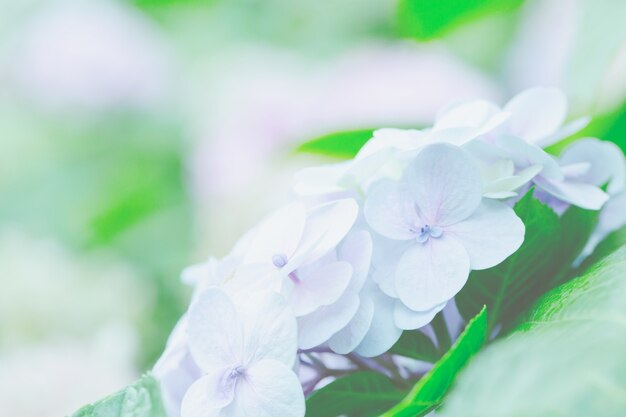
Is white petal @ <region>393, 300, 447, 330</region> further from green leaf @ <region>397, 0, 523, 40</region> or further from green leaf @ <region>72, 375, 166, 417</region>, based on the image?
green leaf @ <region>397, 0, 523, 40</region>

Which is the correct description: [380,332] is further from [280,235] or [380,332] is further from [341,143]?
[341,143]

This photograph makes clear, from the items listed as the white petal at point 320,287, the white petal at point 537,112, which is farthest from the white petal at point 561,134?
the white petal at point 320,287

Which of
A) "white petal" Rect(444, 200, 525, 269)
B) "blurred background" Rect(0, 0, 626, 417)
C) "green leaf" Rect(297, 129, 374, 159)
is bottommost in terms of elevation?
"white petal" Rect(444, 200, 525, 269)

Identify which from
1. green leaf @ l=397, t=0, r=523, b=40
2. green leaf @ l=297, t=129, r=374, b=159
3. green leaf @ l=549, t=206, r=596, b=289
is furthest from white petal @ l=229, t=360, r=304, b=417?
green leaf @ l=397, t=0, r=523, b=40

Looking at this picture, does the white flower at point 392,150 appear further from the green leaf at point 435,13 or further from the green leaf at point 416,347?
the green leaf at point 435,13

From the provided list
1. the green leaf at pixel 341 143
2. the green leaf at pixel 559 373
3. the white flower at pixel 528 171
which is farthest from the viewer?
the green leaf at pixel 341 143

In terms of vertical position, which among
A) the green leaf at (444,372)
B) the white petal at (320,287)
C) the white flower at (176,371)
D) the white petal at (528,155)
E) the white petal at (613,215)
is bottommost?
the green leaf at (444,372)
